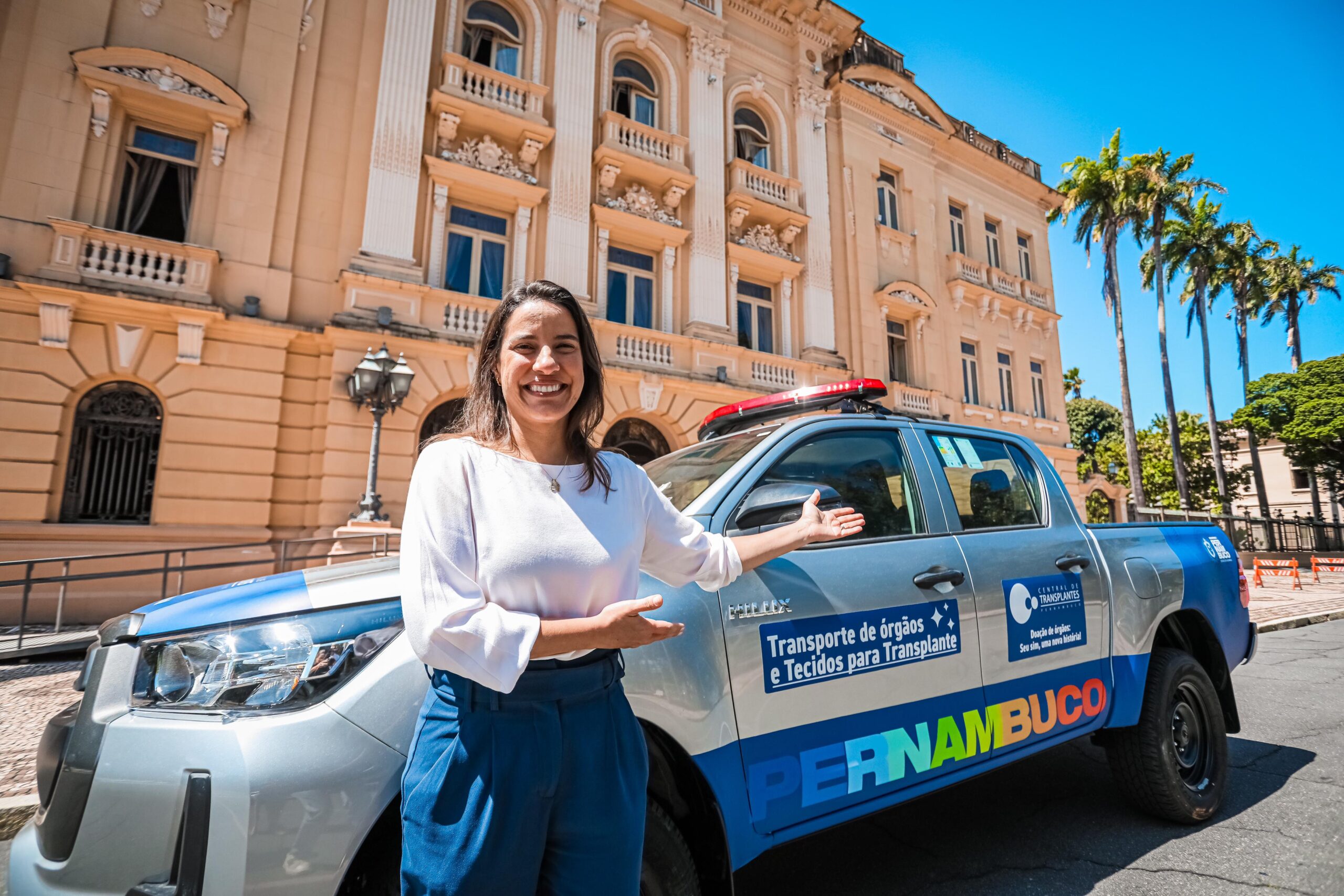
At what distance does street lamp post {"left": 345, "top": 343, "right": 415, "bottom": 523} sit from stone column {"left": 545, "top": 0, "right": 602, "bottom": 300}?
3633 mm

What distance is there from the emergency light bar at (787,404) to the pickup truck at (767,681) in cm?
2

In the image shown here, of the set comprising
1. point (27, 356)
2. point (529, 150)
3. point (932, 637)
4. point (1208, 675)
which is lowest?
point (1208, 675)

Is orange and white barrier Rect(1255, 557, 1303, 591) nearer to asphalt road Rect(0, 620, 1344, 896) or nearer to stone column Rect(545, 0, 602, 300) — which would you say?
asphalt road Rect(0, 620, 1344, 896)

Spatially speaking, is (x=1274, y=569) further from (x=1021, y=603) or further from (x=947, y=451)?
(x=947, y=451)

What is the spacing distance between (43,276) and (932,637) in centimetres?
1129

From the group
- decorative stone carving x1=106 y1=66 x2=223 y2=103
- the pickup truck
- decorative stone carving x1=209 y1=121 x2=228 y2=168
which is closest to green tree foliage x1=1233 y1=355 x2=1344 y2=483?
the pickup truck

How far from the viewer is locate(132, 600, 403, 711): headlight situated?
1446mm

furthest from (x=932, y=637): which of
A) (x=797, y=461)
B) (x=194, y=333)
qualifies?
(x=194, y=333)

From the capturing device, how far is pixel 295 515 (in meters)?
9.43

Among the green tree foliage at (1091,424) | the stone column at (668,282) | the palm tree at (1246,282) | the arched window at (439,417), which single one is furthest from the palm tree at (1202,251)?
the arched window at (439,417)

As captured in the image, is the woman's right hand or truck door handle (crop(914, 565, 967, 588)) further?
truck door handle (crop(914, 565, 967, 588))

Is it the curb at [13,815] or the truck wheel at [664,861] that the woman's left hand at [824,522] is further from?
the curb at [13,815]

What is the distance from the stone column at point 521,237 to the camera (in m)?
11.4

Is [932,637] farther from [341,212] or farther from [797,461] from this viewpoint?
[341,212]
